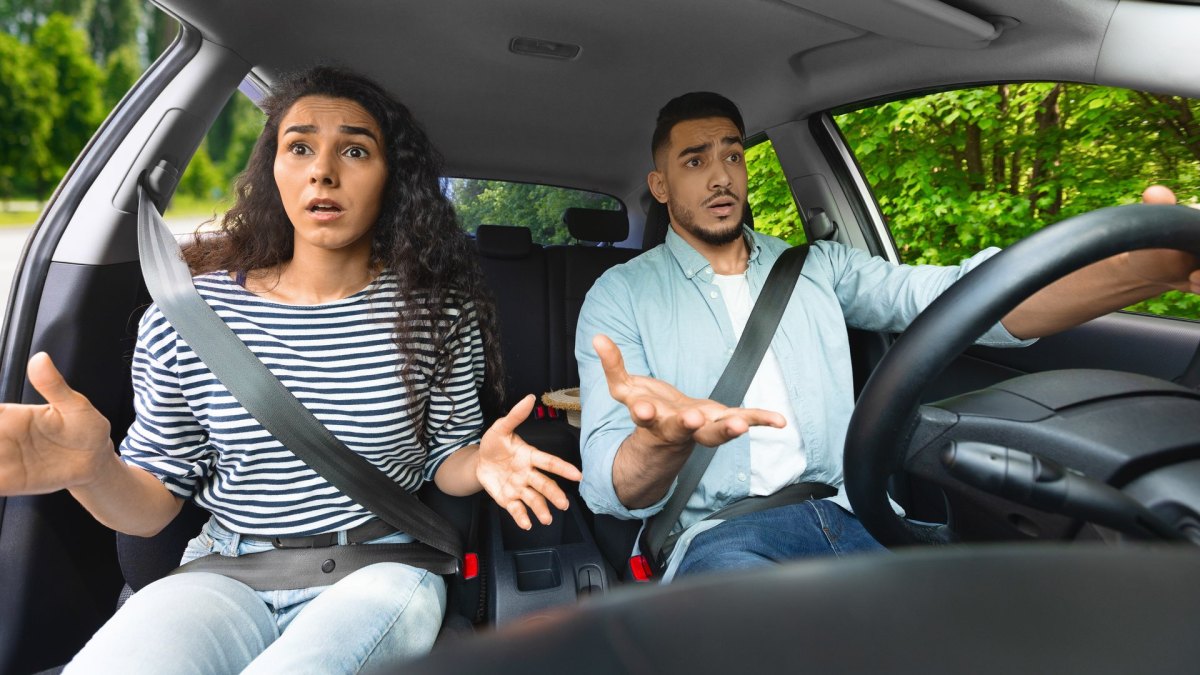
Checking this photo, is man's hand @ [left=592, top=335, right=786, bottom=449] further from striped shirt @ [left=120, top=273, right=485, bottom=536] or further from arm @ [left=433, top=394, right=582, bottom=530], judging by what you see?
striped shirt @ [left=120, top=273, right=485, bottom=536]

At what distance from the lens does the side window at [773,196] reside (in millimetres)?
2504

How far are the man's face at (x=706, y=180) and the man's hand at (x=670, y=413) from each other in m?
0.76

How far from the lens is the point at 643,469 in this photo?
4.11 feet

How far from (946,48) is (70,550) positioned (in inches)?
88.7

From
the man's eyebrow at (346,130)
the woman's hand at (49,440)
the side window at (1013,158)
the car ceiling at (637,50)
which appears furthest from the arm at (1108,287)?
the woman's hand at (49,440)

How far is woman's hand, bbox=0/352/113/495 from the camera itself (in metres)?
0.96

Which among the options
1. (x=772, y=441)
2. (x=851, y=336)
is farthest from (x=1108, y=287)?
(x=851, y=336)

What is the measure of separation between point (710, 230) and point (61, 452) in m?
1.41

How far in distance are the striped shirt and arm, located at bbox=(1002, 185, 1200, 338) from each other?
45.4 inches

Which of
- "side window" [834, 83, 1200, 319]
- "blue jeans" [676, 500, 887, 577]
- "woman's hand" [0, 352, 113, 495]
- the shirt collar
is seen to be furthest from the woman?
"side window" [834, 83, 1200, 319]

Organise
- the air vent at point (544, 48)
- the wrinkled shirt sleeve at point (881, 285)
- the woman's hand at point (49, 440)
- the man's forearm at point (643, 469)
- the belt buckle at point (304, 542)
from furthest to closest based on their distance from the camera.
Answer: the air vent at point (544, 48), the wrinkled shirt sleeve at point (881, 285), the belt buckle at point (304, 542), the man's forearm at point (643, 469), the woman's hand at point (49, 440)

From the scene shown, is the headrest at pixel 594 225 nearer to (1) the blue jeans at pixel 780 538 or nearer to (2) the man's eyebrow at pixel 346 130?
→ (2) the man's eyebrow at pixel 346 130

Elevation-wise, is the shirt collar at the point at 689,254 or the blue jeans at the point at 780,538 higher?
the shirt collar at the point at 689,254

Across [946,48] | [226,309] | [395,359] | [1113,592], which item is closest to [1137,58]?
[946,48]
